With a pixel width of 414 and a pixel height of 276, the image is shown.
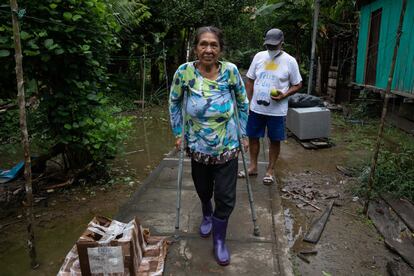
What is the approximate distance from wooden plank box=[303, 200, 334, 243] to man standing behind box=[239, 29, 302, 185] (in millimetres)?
803

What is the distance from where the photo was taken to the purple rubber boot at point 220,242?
9.18 feet

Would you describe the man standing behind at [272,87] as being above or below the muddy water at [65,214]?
above

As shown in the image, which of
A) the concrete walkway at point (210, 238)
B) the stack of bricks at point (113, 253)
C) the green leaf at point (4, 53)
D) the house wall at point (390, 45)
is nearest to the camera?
the stack of bricks at point (113, 253)

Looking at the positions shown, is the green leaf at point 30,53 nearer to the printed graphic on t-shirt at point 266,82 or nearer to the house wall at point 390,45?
the printed graphic on t-shirt at point 266,82

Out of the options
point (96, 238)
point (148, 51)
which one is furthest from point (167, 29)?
point (96, 238)

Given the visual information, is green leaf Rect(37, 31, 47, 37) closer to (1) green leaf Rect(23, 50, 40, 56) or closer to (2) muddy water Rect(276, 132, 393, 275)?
(1) green leaf Rect(23, 50, 40, 56)

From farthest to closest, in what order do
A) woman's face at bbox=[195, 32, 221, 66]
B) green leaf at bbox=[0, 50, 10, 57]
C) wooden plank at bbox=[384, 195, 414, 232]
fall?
wooden plank at bbox=[384, 195, 414, 232] < green leaf at bbox=[0, 50, 10, 57] < woman's face at bbox=[195, 32, 221, 66]

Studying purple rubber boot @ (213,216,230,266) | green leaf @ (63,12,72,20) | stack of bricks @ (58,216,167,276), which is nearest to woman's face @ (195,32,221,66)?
purple rubber boot @ (213,216,230,266)

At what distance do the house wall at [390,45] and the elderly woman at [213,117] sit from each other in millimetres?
5484

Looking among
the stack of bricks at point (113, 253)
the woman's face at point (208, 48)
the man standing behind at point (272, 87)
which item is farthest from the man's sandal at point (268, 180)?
the woman's face at point (208, 48)

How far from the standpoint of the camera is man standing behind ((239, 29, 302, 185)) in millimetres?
4105

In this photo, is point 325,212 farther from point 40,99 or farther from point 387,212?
point 40,99

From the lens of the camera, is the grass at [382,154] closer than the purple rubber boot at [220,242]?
No

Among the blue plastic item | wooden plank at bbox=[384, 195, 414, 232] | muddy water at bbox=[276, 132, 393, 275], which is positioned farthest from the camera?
the blue plastic item
